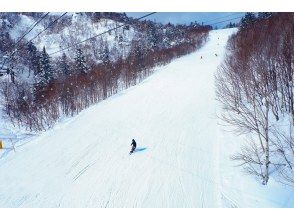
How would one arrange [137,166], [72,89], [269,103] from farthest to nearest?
[72,89] → [269,103] → [137,166]

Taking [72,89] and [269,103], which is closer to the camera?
[269,103]

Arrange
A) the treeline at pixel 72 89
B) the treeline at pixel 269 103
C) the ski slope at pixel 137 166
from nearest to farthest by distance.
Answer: the ski slope at pixel 137 166, the treeline at pixel 269 103, the treeline at pixel 72 89

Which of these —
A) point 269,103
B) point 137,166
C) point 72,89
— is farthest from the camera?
point 72,89

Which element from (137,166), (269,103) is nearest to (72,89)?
(137,166)

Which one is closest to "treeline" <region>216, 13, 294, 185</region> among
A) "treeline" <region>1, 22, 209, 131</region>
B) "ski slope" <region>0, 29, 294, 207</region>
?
"ski slope" <region>0, 29, 294, 207</region>

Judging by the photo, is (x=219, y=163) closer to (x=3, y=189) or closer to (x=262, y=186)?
(x=262, y=186)

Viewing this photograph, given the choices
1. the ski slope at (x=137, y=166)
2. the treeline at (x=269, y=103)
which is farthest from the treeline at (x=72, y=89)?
the treeline at (x=269, y=103)

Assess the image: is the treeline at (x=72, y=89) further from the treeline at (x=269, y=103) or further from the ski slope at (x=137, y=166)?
the treeline at (x=269, y=103)

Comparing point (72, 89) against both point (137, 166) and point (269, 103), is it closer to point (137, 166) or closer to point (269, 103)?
point (137, 166)
